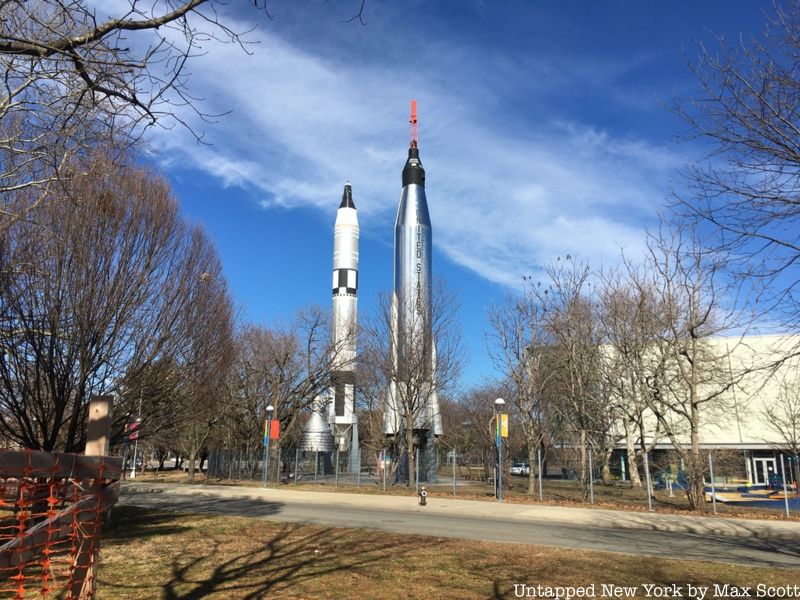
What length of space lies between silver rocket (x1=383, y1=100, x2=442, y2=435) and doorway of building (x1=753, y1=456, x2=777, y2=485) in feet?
82.9

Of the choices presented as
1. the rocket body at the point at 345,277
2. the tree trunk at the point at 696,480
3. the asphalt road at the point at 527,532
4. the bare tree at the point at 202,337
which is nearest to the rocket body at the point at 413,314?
the rocket body at the point at 345,277

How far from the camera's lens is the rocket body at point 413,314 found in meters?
29.6

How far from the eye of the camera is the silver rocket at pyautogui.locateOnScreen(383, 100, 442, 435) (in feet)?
97.1

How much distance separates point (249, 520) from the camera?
14.1 meters

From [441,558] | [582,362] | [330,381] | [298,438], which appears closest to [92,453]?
[441,558]

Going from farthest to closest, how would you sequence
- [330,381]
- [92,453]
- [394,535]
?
[330,381], [394,535], [92,453]

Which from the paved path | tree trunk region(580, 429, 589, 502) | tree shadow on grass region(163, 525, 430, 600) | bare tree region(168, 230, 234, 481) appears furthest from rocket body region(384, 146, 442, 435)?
tree shadow on grass region(163, 525, 430, 600)

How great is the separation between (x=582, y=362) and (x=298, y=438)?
30971 millimetres

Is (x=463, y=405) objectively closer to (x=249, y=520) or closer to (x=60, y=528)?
(x=249, y=520)

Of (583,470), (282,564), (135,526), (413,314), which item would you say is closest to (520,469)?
(413,314)

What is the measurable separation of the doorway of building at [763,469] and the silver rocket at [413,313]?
25.3 meters

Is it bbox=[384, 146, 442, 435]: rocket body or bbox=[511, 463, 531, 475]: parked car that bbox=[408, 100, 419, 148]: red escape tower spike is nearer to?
bbox=[384, 146, 442, 435]: rocket body

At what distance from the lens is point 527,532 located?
1312cm

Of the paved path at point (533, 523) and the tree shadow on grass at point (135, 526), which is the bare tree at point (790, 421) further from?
the tree shadow on grass at point (135, 526)
